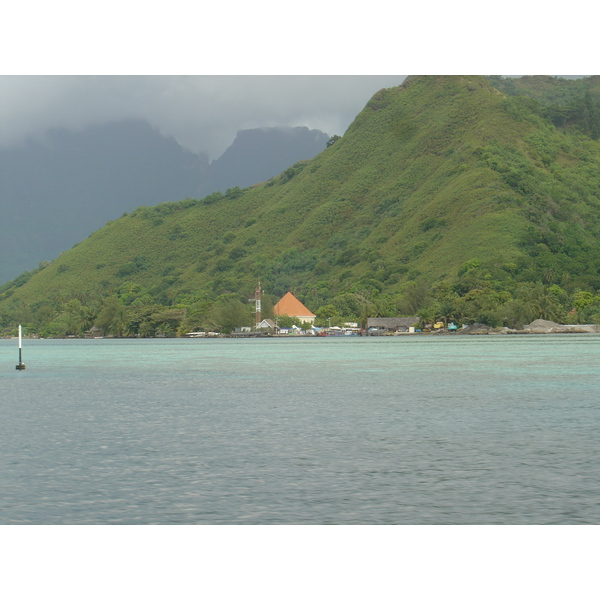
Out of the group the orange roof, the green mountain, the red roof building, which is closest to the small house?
the green mountain

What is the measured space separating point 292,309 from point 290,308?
576 mm

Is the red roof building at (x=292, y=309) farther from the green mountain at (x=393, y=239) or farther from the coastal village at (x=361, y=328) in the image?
the green mountain at (x=393, y=239)

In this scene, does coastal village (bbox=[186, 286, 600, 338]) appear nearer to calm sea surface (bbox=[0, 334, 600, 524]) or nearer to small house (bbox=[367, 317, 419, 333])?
small house (bbox=[367, 317, 419, 333])

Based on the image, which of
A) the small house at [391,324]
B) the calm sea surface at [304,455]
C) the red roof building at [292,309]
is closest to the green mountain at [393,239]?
the small house at [391,324]

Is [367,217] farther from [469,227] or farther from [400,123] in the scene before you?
[469,227]

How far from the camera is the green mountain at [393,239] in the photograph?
118 meters

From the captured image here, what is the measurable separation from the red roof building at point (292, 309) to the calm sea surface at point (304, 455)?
123m

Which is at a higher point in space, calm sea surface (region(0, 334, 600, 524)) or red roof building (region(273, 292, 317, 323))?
red roof building (region(273, 292, 317, 323))

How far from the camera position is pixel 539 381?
2978 centimetres

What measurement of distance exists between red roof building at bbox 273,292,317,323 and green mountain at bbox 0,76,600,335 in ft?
15.5

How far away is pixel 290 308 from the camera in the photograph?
154 m

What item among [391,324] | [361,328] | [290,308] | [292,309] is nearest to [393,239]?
[292,309]

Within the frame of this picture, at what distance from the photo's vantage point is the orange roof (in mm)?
152125
